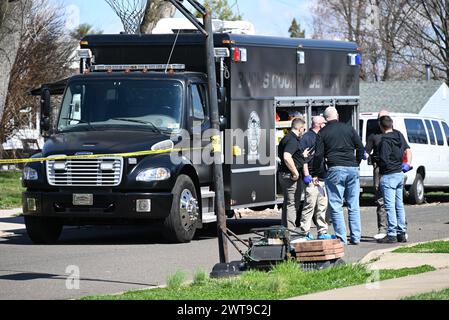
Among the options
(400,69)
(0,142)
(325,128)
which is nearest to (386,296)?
(325,128)

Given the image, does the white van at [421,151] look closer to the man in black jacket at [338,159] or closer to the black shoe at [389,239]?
the black shoe at [389,239]

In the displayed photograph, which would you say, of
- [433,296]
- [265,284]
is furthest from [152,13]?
[433,296]

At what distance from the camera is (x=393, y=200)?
16719 millimetres

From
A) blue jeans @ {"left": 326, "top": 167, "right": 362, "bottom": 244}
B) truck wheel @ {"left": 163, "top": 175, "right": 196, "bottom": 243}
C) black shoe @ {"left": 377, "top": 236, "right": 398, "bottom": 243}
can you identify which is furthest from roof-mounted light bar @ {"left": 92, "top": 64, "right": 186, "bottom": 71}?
black shoe @ {"left": 377, "top": 236, "right": 398, "bottom": 243}

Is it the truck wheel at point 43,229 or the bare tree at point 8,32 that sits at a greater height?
the bare tree at point 8,32

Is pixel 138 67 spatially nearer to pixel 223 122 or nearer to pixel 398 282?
pixel 223 122

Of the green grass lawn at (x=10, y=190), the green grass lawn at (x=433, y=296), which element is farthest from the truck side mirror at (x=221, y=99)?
the green grass lawn at (x=10, y=190)

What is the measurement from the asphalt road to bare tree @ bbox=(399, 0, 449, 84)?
1195 inches

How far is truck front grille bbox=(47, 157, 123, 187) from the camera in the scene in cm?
1617

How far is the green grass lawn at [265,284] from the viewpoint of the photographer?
34.3 feet

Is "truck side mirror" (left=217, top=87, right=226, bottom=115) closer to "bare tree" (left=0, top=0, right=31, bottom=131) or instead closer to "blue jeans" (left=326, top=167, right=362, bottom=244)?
"blue jeans" (left=326, top=167, right=362, bottom=244)

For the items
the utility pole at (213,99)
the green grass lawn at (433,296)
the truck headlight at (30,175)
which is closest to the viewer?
the green grass lawn at (433,296)

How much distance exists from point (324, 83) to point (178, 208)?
18.4 feet

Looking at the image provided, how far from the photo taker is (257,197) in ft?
60.7
